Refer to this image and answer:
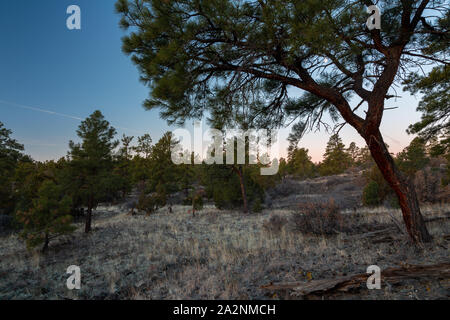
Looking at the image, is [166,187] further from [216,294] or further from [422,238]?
[422,238]

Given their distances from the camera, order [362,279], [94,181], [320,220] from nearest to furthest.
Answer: [362,279]
[320,220]
[94,181]

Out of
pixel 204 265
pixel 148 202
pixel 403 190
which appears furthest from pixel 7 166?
pixel 403 190

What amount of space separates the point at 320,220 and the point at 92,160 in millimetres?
11674

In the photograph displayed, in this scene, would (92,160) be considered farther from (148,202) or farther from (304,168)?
(304,168)

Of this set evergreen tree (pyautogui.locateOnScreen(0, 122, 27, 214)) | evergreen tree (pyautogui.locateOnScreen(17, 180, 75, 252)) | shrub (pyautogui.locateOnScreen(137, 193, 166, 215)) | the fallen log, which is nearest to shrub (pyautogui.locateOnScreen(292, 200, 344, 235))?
the fallen log

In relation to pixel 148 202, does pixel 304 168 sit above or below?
above

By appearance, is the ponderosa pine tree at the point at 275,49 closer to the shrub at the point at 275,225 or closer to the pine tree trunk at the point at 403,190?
the pine tree trunk at the point at 403,190

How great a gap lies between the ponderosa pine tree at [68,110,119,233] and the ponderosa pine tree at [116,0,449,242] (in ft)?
29.9

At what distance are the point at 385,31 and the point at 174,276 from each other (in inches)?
299

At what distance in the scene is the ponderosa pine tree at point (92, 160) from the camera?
Result: 1088 centimetres

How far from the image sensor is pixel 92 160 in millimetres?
11008

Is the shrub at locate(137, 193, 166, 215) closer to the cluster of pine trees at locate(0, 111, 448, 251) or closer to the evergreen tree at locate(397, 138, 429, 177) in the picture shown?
the cluster of pine trees at locate(0, 111, 448, 251)

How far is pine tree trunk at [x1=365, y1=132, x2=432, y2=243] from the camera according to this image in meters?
4.16

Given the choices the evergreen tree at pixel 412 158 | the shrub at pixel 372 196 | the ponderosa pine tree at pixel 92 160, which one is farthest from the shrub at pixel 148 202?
the evergreen tree at pixel 412 158
